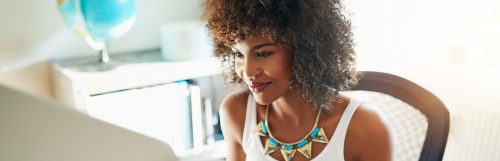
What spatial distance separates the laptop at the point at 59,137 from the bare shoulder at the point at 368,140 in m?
0.70

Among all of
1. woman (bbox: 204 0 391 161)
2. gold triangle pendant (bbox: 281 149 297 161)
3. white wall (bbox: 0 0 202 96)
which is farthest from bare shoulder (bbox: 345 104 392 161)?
white wall (bbox: 0 0 202 96)

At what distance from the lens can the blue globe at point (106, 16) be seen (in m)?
1.27

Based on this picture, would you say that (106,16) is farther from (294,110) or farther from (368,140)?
(368,140)

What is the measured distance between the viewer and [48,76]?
1.60 metres

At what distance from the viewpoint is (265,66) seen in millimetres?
774

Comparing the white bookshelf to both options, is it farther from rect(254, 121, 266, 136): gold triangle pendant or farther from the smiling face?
the smiling face

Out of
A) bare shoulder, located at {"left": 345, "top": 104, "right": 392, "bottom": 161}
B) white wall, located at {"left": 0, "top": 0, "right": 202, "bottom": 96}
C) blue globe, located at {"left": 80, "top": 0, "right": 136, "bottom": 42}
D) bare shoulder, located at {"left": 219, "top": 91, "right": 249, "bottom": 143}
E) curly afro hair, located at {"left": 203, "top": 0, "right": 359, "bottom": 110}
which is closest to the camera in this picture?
curly afro hair, located at {"left": 203, "top": 0, "right": 359, "bottom": 110}

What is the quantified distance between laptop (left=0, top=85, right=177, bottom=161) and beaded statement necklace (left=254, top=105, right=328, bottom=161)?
2.32 ft

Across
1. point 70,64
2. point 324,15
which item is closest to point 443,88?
point 324,15

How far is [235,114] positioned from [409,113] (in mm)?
373

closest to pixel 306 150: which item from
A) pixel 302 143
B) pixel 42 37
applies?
pixel 302 143

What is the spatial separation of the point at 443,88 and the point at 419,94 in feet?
1.65

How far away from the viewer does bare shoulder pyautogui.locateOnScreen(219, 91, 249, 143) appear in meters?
0.96

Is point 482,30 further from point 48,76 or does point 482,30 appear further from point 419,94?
point 48,76
